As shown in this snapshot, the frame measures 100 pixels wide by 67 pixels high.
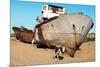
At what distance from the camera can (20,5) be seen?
83.1 inches

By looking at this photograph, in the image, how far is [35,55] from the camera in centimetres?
216

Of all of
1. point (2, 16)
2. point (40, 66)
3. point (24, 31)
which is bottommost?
point (40, 66)

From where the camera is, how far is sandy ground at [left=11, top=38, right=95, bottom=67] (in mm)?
2080

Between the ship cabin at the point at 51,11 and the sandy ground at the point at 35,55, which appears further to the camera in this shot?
the ship cabin at the point at 51,11

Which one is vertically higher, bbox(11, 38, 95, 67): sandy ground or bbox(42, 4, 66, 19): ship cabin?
bbox(42, 4, 66, 19): ship cabin

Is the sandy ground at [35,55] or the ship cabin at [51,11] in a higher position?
the ship cabin at [51,11]

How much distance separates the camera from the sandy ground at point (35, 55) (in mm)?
2080

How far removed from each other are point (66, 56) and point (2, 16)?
0.80 metres

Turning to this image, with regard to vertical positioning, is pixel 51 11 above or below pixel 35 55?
above

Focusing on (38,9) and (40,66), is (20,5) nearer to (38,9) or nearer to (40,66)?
(38,9)

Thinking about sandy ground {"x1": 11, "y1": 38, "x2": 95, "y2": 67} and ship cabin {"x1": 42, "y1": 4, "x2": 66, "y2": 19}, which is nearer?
sandy ground {"x1": 11, "y1": 38, "x2": 95, "y2": 67}
